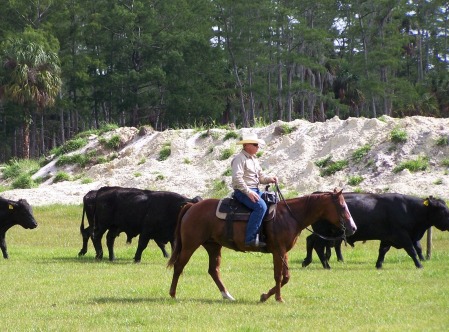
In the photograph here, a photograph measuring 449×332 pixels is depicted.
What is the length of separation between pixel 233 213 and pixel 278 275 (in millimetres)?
1172

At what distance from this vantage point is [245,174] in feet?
46.1

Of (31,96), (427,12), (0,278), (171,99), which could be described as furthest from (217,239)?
(427,12)

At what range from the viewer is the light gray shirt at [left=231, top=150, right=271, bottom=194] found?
13812mm

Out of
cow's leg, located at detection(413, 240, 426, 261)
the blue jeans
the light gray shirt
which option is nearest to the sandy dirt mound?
cow's leg, located at detection(413, 240, 426, 261)

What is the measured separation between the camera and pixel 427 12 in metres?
87.2

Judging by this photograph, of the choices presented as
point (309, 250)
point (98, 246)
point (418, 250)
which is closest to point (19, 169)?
point (98, 246)

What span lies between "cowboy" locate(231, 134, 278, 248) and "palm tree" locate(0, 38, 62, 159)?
1786 inches

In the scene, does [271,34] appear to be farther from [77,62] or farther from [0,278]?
[0,278]

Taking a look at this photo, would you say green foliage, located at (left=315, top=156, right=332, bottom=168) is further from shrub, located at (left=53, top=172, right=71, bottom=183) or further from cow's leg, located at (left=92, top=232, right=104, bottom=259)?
cow's leg, located at (left=92, top=232, right=104, bottom=259)

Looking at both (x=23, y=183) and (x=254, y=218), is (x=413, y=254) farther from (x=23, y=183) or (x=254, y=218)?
(x=23, y=183)

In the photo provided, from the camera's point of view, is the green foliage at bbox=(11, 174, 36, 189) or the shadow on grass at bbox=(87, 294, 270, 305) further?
the green foliage at bbox=(11, 174, 36, 189)

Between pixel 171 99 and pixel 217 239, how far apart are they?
184ft

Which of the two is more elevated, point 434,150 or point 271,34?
point 271,34

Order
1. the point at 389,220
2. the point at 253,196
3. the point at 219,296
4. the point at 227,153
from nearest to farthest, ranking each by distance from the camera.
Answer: the point at 253,196
the point at 219,296
the point at 389,220
the point at 227,153
